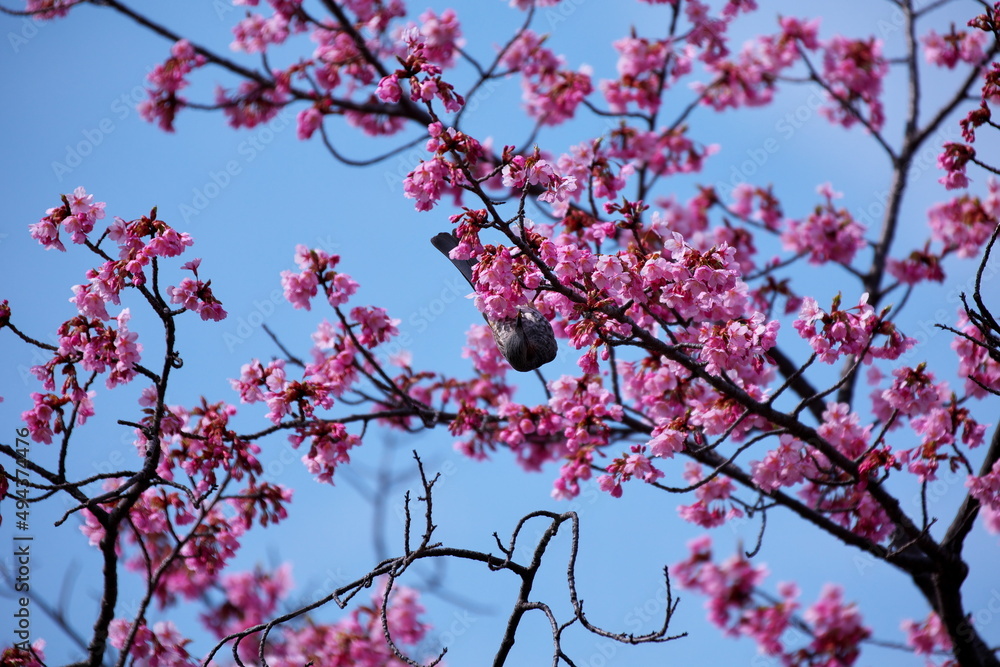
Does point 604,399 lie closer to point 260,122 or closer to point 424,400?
point 424,400

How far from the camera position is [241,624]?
871 cm

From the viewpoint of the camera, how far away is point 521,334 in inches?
163

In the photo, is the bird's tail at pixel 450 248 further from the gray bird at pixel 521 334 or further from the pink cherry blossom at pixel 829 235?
the pink cherry blossom at pixel 829 235

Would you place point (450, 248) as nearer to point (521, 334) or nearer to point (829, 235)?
point (521, 334)

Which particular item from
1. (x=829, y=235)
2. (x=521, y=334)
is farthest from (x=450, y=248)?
(x=829, y=235)

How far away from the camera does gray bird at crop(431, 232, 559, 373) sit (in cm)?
413

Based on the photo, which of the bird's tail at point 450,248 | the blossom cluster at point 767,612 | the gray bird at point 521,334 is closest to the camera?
the gray bird at point 521,334

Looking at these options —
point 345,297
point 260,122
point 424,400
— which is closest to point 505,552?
point 345,297

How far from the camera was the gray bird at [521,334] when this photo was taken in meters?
4.13

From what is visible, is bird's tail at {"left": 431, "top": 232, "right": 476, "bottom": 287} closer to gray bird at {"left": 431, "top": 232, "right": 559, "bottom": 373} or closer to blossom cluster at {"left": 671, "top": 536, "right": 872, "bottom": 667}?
gray bird at {"left": 431, "top": 232, "right": 559, "bottom": 373}

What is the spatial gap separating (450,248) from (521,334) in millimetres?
579

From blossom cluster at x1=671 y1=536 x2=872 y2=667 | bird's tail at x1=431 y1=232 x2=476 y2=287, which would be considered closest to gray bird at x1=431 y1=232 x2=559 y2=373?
bird's tail at x1=431 y1=232 x2=476 y2=287

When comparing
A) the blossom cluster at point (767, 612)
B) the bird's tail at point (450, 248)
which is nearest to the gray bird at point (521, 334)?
the bird's tail at point (450, 248)

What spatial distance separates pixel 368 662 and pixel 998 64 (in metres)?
6.60
